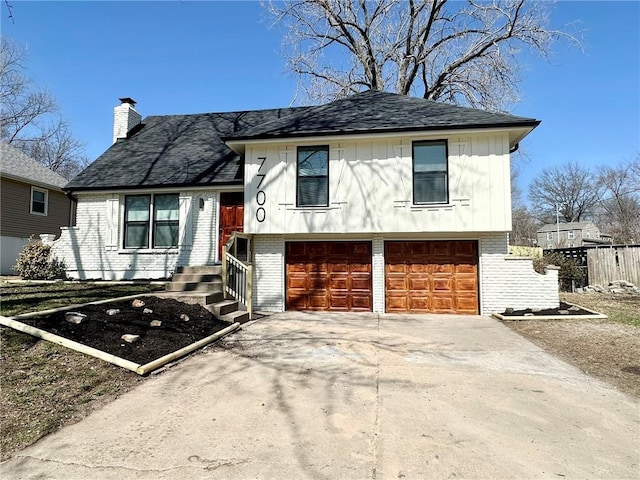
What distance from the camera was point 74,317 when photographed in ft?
18.9

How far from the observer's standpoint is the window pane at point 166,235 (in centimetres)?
1238

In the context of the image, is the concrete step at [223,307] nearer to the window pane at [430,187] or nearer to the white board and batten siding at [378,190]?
the white board and batten siding at [378,190]

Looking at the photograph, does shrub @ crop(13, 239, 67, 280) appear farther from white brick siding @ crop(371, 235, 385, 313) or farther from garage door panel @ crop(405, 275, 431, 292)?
garage door panel @ crop(405, 275, 431, 292)

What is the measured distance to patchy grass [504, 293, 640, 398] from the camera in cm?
523

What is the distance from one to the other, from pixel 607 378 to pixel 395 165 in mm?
6693

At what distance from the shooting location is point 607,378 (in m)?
5.03

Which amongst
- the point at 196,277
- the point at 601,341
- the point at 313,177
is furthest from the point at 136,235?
the point at 601,341

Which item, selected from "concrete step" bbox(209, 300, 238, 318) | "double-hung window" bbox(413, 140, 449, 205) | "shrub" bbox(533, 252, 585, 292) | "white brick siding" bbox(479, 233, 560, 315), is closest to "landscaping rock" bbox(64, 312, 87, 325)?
"concrete step" bbox(209, 300, 238, 318)

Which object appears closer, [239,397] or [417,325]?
[239,397]

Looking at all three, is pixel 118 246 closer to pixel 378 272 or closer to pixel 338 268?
pixel 338 268

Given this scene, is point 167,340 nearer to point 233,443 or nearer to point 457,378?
point 233,443

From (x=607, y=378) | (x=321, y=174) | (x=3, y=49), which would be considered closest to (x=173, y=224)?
(x=321, y=174)

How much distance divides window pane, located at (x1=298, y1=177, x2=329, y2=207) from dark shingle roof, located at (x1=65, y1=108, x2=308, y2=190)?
2.37 m

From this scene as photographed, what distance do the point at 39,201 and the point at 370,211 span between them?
16823 millimetres
